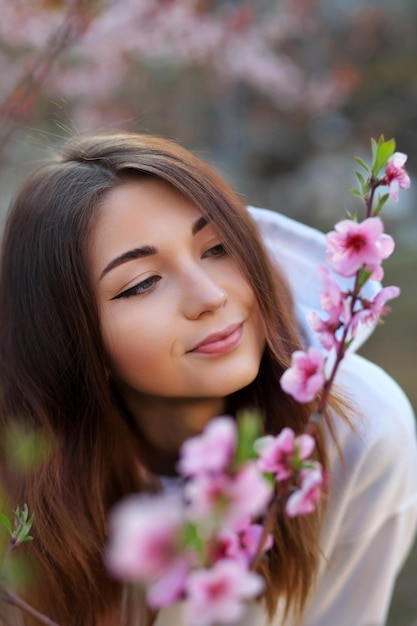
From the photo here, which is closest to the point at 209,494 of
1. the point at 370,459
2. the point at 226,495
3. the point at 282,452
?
the point at 226,495

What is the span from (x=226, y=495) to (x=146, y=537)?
5cm

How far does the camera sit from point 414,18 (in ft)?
23.3

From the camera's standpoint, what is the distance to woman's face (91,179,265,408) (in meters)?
1.10

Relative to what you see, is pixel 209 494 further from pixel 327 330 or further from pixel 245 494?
pixel 327 330

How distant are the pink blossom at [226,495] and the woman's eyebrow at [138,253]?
0.77 m

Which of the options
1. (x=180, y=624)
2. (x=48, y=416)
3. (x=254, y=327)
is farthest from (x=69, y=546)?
(x=254, y=327)

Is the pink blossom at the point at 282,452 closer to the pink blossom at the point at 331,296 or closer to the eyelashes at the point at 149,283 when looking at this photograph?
the pink blossom at the point at 331,296

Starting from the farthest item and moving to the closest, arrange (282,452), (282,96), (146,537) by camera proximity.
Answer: (282,96), (282,452), (146,537)

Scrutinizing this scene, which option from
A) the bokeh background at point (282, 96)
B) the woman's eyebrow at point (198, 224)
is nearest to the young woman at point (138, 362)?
the woman's eyebrow at point (198, 224)

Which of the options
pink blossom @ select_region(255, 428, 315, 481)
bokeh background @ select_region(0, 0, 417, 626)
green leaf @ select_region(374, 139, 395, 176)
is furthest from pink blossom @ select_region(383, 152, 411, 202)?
bokeh background @ select_region(0, 0, 417, 626)

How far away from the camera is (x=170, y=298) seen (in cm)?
111

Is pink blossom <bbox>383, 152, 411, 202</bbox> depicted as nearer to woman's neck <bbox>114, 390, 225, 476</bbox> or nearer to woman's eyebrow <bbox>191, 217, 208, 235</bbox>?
woman's eyebrow <bbox>191, 217, 208, 235</bbox>

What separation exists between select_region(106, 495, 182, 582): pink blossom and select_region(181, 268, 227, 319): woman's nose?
709 millimetres

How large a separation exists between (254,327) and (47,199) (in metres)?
0.40
